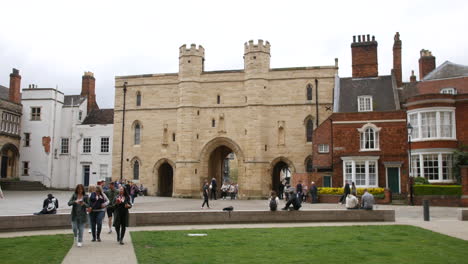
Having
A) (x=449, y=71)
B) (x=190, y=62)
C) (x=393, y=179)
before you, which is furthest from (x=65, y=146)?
(x=449, y=71)

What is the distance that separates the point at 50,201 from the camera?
54.3 ft

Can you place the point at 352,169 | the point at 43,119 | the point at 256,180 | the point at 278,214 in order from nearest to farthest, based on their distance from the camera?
the point at 278,214 < the point at 352,169 < the point at 256,180 < the point at 43,119

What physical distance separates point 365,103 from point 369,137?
3.44m

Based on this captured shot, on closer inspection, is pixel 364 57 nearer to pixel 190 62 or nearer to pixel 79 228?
pixel 190 62

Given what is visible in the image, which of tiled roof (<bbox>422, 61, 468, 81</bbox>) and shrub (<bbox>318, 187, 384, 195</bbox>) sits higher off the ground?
tiled roof (<bbox>422, 61, 468, 81</bbox>)

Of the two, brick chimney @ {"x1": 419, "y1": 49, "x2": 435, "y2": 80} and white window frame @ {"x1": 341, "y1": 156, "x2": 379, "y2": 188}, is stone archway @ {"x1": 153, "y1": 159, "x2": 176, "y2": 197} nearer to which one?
white window frame @ {"x1": 341, "y1": 156, "x2": 379, "y2": 188}

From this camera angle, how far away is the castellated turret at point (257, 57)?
40.6 metres

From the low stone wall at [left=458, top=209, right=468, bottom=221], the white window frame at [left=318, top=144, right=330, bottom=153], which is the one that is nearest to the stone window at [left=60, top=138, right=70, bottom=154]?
the white window frame at [left=318, top=144, right=330, bottom=153]

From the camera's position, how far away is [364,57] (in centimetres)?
3919

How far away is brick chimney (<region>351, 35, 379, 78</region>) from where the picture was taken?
39031mm

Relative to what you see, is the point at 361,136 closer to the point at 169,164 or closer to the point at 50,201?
the point at 169,164

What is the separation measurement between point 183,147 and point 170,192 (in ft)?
21.5

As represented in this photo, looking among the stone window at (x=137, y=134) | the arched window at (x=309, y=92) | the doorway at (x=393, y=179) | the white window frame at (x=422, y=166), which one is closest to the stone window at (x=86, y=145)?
the stone window at (x=137, y=134)

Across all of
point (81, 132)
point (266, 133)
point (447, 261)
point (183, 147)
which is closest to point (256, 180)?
point (266, 133)
